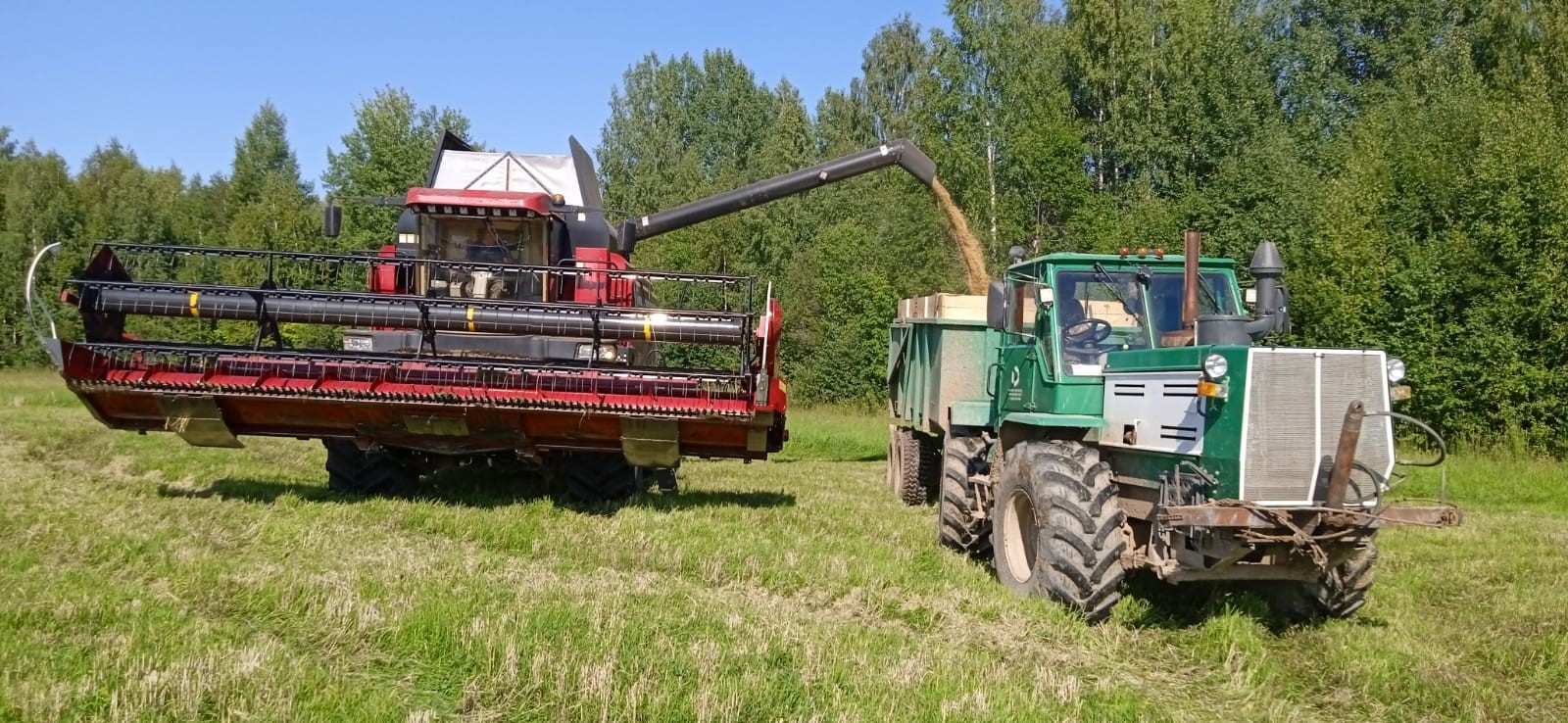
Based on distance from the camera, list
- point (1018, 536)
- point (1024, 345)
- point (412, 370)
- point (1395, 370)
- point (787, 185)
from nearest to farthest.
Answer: point (1395, 370)
point (1018, 536)
point (1024, 345)
point (412, 370)
point (787, 185)

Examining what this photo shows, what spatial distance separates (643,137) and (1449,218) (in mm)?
37587

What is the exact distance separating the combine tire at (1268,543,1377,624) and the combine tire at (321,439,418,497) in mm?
6845

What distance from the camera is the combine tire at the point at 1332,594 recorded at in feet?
21.1

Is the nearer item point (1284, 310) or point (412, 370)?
point (1284, 310)

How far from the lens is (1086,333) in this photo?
7438 mm

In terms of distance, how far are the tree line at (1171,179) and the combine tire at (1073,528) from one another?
12.3 meters

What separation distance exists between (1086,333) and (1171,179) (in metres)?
22.2

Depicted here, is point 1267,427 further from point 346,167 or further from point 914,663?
point 346,167

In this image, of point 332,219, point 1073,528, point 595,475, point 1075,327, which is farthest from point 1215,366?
point 332,219

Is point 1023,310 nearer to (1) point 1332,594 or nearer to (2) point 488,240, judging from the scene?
(1) point 1332,594

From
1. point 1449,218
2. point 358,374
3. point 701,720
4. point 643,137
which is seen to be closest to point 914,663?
point 701,720

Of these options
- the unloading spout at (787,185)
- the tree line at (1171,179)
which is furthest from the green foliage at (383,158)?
the unloading spout at (787,185)

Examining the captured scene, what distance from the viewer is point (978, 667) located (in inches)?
195

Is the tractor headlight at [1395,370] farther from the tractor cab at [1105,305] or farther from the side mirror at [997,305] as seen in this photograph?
the side mirror at [997,305]
